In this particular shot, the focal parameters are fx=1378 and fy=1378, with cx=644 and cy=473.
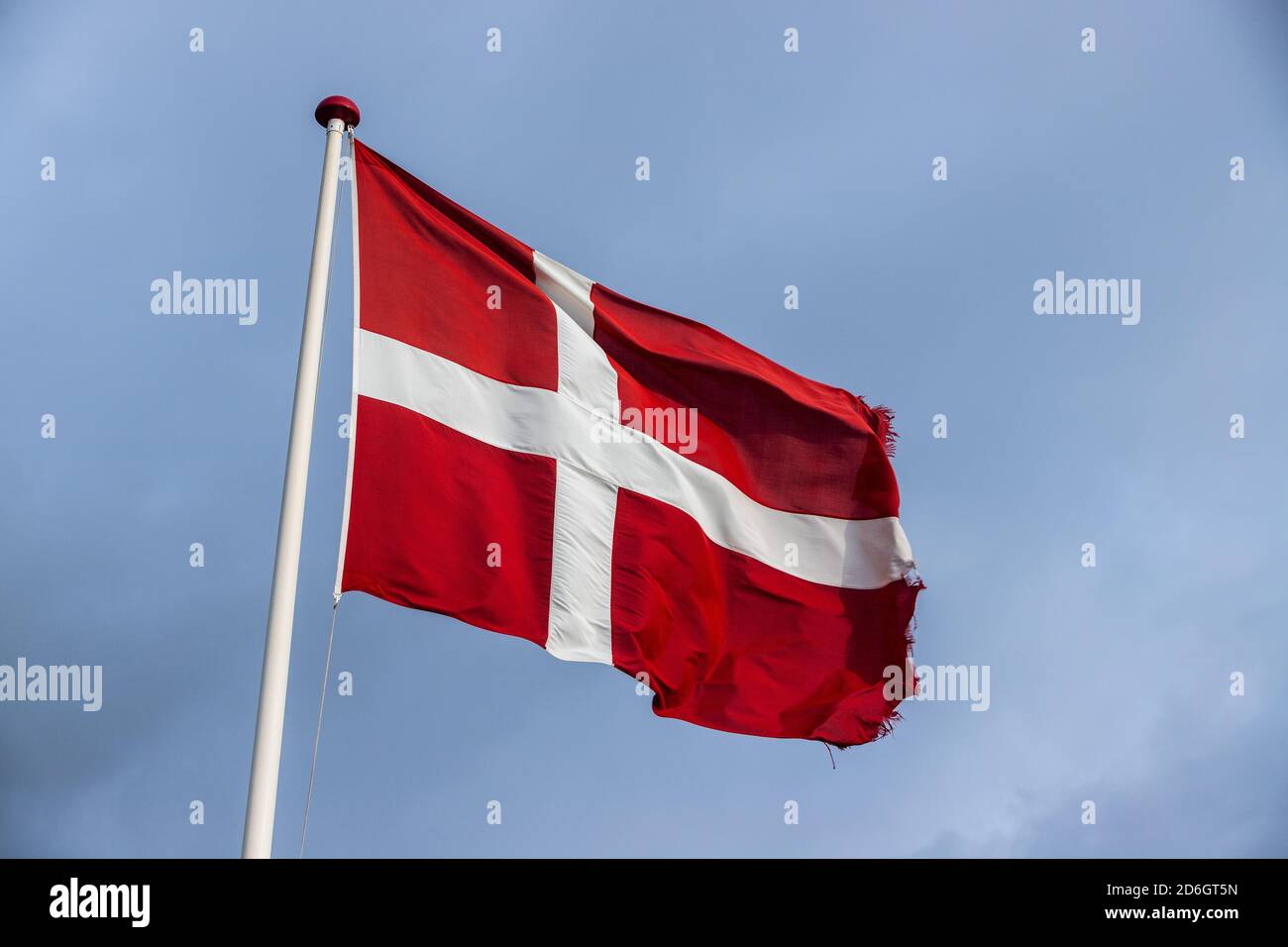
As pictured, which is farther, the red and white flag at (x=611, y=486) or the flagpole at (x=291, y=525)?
the red and white flag at (x=611, y=486)

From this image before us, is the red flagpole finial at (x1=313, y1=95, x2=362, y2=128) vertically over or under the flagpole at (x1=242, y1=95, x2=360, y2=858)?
over

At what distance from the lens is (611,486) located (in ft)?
38.1

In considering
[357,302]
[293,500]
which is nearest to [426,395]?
[357,302]

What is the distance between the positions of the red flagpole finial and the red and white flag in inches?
16.7

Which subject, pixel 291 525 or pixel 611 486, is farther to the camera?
pixel 611 486

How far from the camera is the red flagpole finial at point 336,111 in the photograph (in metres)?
10.3

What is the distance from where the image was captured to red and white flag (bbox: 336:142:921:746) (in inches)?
402

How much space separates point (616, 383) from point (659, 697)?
2.82 m

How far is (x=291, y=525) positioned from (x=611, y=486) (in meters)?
3.32

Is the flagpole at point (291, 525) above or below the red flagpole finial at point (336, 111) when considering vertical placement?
below
